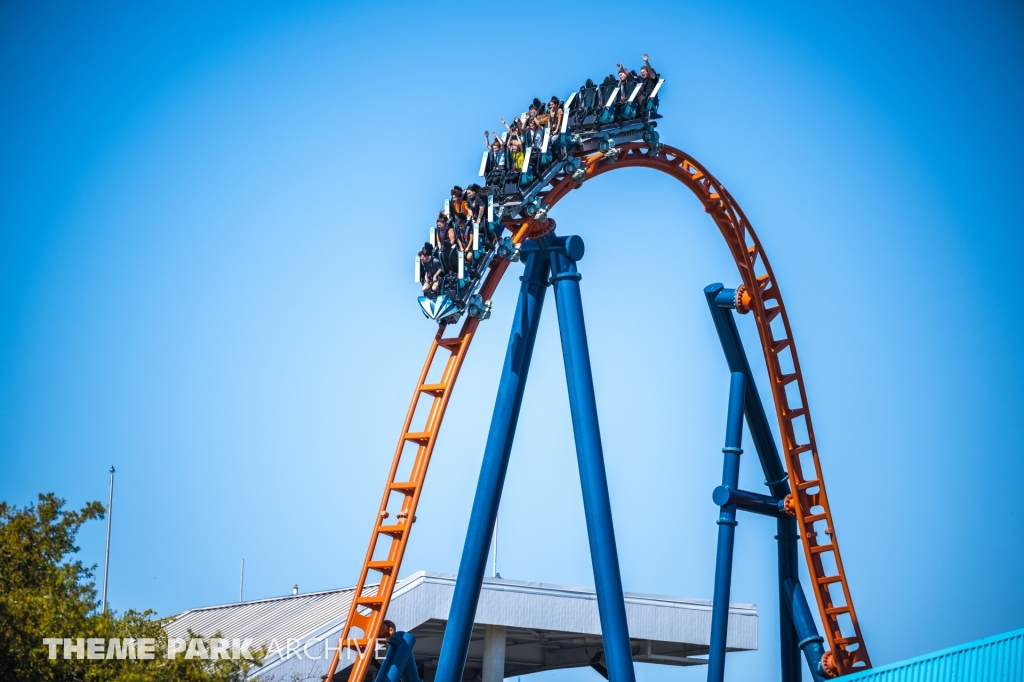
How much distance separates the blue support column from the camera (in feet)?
77.5

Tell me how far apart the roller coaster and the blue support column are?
20cm

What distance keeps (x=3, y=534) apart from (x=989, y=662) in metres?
12.0

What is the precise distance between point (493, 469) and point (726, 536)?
6.32 m

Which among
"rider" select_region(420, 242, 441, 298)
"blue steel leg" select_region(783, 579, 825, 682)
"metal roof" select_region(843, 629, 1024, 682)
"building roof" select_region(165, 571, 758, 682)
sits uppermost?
"rider" select_region(420, 242, 441, 298)

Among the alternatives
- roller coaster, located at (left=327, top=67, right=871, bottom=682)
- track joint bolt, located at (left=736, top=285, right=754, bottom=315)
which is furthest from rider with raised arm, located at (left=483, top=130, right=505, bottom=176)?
track joint bolt, located at (left=736, top=285, right=754, bottom=315)

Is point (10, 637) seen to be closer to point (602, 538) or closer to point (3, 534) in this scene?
point (3, 534)

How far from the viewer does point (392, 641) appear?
17.2 m

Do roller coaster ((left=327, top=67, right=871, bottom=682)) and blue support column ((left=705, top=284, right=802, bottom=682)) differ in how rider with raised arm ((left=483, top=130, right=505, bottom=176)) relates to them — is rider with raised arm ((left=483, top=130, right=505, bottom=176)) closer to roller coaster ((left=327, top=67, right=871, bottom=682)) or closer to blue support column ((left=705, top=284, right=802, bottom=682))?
roller coaster ((left=327, top=67, right=871, bottom=682))

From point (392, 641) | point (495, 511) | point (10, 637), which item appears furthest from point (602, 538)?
point (10, 637)

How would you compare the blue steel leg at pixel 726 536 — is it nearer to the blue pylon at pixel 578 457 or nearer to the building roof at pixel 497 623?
the building roof at pixel 497 623

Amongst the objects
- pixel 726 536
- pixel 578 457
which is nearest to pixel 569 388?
pixel 578 457

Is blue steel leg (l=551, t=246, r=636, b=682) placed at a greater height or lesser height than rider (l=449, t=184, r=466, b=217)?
lesser

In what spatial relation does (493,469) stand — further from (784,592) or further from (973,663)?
(784,592)

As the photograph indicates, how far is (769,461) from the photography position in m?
24.2
